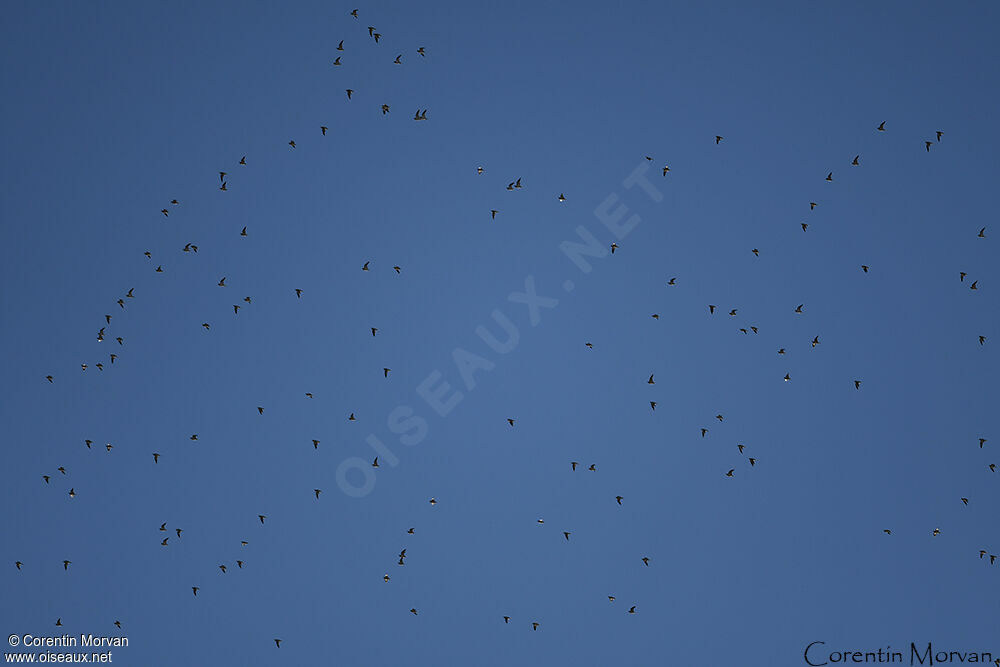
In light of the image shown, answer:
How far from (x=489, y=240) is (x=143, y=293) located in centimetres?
643

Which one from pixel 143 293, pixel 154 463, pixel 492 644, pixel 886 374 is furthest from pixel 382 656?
pixel 886 374

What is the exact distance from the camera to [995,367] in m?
15.9

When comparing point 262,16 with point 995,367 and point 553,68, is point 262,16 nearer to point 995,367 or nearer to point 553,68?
point 553,68

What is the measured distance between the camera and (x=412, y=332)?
17.0 m
